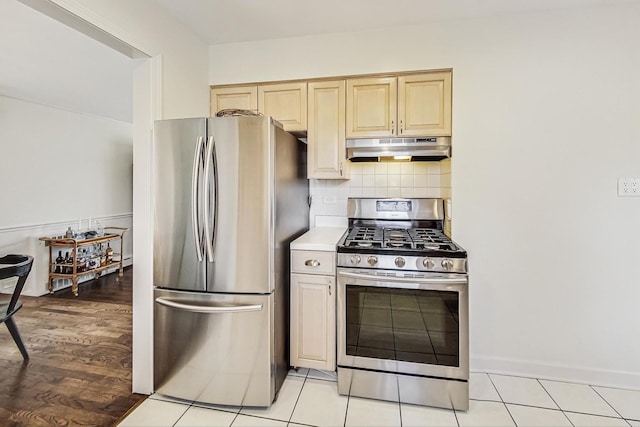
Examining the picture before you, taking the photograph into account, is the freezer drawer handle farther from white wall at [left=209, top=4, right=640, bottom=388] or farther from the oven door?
white wall at [left=209, top=4, right=640, bottom=388]

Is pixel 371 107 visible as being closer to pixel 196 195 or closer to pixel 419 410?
pixel 196 195

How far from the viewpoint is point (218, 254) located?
71.4 inches

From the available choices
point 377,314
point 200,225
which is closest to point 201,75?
point 200,225

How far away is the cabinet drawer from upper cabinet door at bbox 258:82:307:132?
39.1 inches

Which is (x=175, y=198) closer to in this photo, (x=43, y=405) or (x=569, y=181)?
(x=43, y=405)

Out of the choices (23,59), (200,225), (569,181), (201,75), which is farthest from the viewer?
(23,59)

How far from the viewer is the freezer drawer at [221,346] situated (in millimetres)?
1805

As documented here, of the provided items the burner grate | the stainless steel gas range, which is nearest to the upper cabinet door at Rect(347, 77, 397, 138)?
the burner grate

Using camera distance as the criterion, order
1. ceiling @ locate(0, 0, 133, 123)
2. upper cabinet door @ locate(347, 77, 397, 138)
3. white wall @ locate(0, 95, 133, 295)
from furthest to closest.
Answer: white wall @ locate(0, 95, 133, 295), upper cabinet door @ locate(347, 77, 397, 138), ceiling @ locate(0, 0, 133, 123)

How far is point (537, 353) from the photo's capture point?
2160 millimetres

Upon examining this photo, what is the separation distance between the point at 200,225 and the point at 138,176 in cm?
55

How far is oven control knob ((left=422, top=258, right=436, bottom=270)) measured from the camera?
181cm

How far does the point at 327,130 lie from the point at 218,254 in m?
1.22

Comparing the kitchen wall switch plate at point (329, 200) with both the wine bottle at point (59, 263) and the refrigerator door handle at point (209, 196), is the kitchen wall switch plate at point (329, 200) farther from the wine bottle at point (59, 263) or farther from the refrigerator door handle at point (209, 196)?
the wine bottle at point (59, 263)
